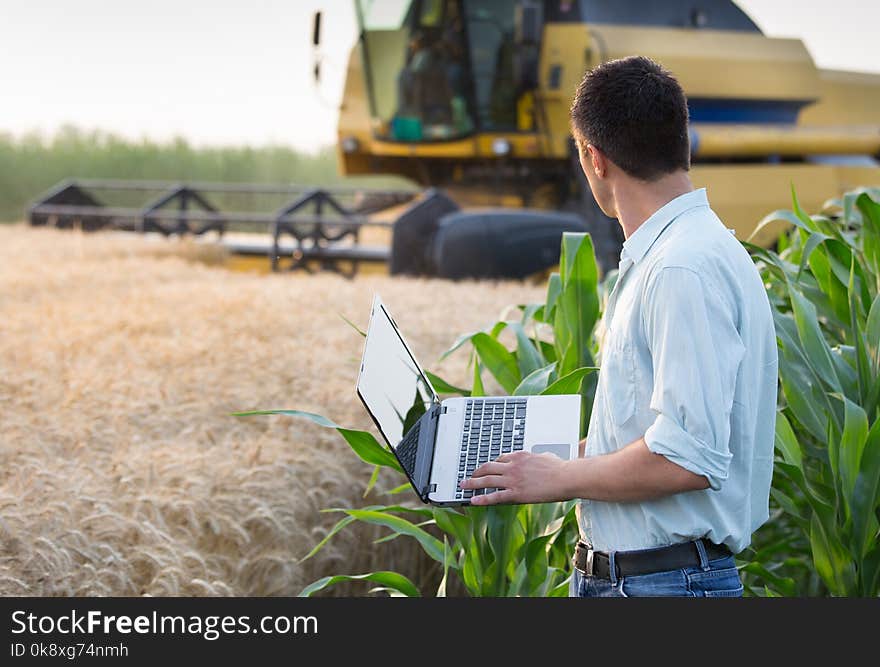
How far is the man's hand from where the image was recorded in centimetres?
142

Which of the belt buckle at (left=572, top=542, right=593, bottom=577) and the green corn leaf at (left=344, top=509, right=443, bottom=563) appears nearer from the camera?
the belt buckle at (left=572, top=542, right=593, bottom=577)

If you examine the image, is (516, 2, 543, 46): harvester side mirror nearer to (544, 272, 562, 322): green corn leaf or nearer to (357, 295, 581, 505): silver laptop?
(544, 272, 562, 322): green corn leaf

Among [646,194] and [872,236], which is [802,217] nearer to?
[872,236]

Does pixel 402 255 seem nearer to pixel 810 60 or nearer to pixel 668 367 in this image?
pixel 810 60

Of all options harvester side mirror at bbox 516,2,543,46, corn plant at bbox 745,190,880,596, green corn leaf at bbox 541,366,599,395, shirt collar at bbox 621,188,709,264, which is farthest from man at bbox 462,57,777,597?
harvester side mirror at bbox 516,2,543,46

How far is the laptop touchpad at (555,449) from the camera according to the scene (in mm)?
1580

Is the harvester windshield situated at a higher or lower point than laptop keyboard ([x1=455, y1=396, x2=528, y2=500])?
higher

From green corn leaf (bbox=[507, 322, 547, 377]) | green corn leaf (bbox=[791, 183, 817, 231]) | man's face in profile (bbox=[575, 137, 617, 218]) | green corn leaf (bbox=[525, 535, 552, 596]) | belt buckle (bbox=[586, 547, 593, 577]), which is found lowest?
green corn leaf (bbox=[525, 535, 552, 596])

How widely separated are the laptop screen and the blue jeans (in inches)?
15.7

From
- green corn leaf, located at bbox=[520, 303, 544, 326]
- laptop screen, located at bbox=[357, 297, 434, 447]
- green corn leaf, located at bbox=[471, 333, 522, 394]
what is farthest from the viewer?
green corn leaf, located at bbox=[520, 303, 544, 326]

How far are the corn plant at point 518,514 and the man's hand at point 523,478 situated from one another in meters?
0.53

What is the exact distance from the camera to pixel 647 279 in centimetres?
136

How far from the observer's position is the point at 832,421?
2271 millimetres

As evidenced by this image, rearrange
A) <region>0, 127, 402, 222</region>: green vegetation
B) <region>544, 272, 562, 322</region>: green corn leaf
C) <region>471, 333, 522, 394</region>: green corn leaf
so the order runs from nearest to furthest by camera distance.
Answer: <region>471, 333, 522, 394</region>: green corn leaf < <region>544, 272, 562, 322</region>: green corn leaf < <region>0, 127, 402, 222</region>: green vegetation
